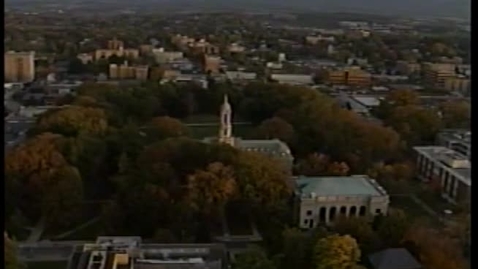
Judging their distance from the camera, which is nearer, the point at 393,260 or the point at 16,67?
the point at 16,67

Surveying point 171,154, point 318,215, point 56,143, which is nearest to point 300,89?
point 171,154

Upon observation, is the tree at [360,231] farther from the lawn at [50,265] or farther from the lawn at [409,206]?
the lawn at [50,265]

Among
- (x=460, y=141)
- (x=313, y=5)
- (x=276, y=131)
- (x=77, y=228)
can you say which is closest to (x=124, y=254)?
(x=77, y=228)

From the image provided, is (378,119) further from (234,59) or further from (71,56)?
(71,56)

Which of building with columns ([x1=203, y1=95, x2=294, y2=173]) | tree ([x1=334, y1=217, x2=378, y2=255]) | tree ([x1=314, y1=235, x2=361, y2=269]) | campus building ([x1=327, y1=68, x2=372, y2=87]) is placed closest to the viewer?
tree ([x1=314, y1=235, x2=361, y2=269])

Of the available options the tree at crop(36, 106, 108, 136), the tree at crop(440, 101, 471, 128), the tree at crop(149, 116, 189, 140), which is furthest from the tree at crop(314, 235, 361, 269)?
the tree at crop(36, 106, 108, 136)

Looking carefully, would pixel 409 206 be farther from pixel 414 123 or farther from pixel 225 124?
pixel 225 124

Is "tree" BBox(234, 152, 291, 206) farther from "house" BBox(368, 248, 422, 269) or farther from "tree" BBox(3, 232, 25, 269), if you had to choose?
"tree" BBox(3, 232, 25, 269)
